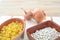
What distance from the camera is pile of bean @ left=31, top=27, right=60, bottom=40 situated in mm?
629

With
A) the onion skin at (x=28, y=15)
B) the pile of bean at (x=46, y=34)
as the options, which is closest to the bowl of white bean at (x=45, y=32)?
the pile of bean at (x=46, y=34)

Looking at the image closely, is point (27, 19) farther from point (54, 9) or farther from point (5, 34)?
point (54, 9)

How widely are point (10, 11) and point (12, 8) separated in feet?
0.21

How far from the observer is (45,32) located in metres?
0.66

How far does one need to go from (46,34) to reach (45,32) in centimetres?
2

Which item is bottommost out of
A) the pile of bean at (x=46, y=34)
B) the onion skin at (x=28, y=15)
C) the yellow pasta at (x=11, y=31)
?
A: the pile of bean at (x=46, y=34)

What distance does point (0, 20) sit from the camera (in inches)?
33.3

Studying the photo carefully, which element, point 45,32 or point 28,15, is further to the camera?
point 28,15

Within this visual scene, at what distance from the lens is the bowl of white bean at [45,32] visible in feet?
2.07

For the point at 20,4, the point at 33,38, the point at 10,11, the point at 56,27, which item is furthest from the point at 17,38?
the point at 20,4

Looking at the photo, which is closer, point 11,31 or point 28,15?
point 11,31

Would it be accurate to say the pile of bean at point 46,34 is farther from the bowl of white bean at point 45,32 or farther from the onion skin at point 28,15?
the onion skin at point 28,15

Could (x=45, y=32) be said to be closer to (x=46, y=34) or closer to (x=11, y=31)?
(x=46, y=34)

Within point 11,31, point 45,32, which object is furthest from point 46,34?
point 11,31
